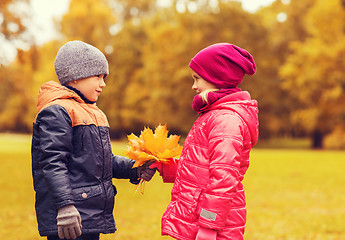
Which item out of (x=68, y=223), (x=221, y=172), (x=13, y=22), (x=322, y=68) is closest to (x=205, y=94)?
(x=221, y=172)

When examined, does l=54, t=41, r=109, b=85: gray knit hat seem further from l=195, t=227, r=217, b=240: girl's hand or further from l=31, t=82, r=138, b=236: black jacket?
l=195, t=227, r=217, b=240: girl's hand

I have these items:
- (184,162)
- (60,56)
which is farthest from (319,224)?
(60,56)

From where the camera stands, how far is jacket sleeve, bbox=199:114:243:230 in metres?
2.58

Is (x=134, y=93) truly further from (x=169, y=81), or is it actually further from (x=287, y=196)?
(x=287, y=196)

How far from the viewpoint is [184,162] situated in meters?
2.87

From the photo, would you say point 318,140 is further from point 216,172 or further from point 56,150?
point 56,150

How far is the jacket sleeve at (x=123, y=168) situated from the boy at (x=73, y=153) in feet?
0.97

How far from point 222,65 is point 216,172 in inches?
28.3

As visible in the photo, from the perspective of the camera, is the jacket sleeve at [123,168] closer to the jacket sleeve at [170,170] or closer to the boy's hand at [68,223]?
the jacket sleeve at [170,170]

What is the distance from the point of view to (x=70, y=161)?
2881 mm

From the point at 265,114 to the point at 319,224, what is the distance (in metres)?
27.4

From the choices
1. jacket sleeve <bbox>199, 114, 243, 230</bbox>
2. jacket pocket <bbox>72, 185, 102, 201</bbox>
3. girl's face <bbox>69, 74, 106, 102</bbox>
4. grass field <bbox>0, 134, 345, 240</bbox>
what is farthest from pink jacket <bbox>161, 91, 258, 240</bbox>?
grass field <bbox>0, 134, 345, 240</bbox>

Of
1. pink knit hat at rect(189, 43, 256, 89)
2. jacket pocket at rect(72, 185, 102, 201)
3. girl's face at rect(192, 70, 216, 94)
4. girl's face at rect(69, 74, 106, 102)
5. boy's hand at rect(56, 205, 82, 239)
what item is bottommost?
boy's hand at rect(56, 205, 82, 239)

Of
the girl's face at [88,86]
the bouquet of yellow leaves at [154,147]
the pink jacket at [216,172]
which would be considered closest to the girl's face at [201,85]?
the pink jacket at [216,172]
